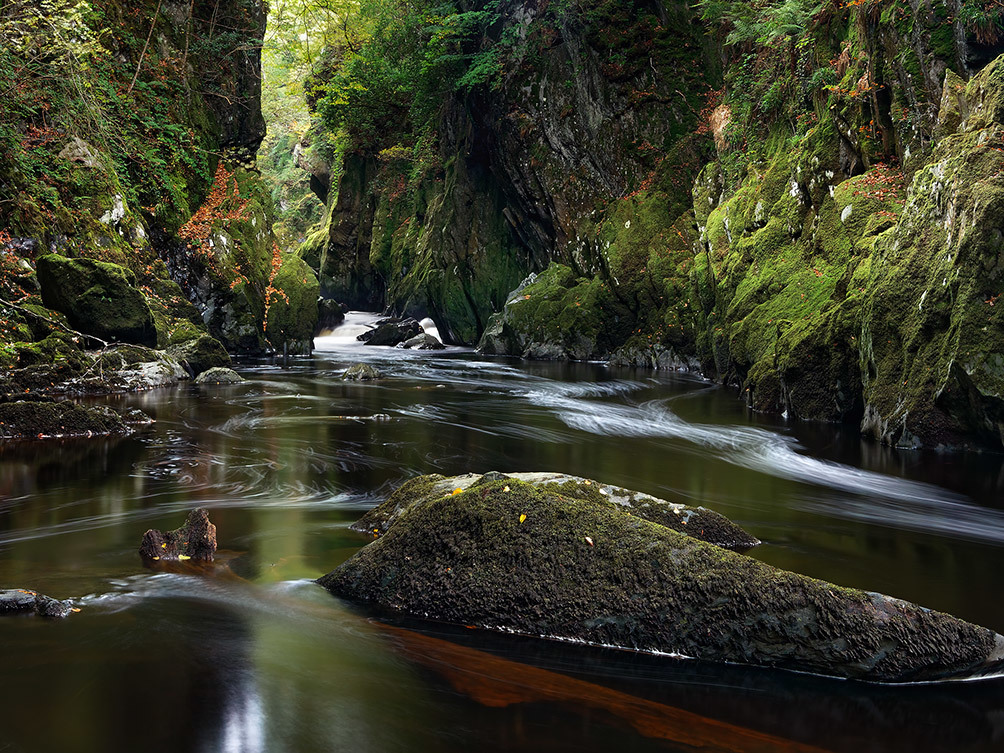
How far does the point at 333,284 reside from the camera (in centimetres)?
3791

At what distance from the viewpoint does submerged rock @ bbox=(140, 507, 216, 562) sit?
14.4ft

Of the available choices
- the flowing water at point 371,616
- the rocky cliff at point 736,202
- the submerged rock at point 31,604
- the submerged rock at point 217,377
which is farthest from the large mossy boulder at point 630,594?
the submerged rock at point 217,377

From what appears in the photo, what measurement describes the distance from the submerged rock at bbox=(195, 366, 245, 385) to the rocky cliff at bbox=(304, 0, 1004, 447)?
33.0 feet

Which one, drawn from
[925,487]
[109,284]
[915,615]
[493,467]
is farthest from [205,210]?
[915,615]

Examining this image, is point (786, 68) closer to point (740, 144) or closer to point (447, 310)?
point (740, 144)

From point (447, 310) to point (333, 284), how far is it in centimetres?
1199

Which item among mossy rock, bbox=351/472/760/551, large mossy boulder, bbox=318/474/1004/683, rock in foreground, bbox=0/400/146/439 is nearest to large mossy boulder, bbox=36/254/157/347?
rock in foreground, bbox=0/400/146/439

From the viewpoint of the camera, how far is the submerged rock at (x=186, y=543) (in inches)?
173

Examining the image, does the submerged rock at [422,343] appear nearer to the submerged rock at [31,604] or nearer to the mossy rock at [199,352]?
the mossy rock at [199,352]

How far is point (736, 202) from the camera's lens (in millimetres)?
14992

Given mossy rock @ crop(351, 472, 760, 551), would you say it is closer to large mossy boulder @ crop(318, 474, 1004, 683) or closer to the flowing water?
the flowing water

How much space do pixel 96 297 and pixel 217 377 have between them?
9.26ft

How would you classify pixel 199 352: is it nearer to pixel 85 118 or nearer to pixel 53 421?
pixel 53 421

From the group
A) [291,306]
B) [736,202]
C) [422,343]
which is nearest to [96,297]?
[291,306]
